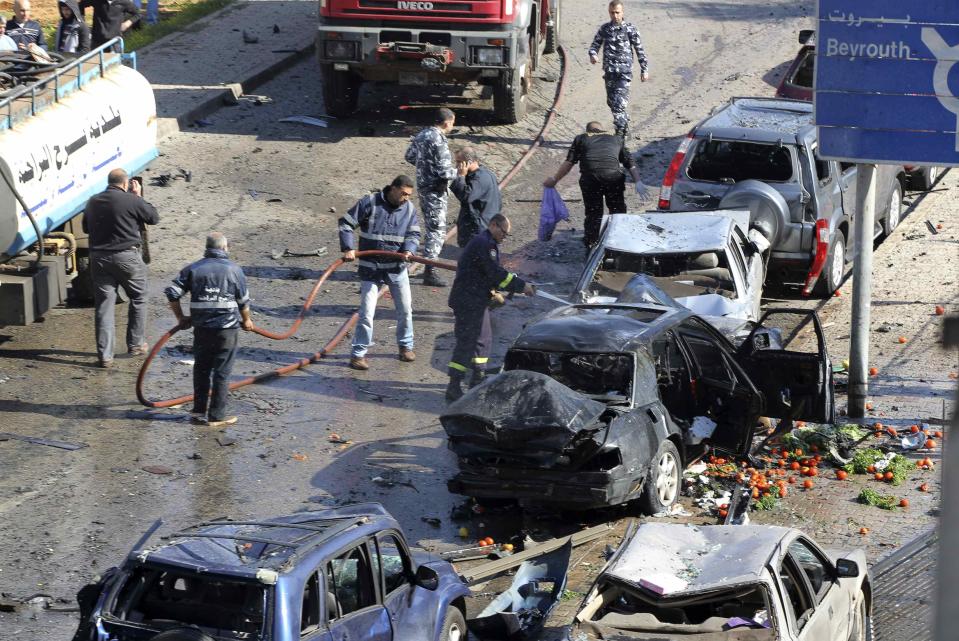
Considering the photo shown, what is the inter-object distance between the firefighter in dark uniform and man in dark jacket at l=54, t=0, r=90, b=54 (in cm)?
877

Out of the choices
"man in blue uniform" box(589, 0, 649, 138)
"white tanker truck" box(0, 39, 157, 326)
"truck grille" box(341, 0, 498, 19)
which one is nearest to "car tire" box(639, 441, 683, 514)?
"white tanker truck" box(0, 39, 157, 326)

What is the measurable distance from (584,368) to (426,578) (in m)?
3.45

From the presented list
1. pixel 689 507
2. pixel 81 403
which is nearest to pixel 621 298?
pixel 689 507

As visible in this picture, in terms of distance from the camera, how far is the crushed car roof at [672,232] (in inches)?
506

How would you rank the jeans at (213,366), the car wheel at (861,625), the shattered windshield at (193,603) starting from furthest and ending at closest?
the jeans at (213,366) → the car wheel at (861,625) → the shattered windshield at (193,603)

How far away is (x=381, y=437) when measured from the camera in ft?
38.1

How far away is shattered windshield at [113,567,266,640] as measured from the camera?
6125mm

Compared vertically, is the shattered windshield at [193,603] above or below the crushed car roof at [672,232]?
below

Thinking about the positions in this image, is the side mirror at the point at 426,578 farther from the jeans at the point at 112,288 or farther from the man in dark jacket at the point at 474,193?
the man in dark jacket at the point at 474,193

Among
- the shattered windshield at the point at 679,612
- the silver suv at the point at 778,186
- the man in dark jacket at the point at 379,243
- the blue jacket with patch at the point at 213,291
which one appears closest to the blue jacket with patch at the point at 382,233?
the man in dark jacket at the point at 379,243

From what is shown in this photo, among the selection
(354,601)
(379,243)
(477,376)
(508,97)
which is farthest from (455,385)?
(508,97)

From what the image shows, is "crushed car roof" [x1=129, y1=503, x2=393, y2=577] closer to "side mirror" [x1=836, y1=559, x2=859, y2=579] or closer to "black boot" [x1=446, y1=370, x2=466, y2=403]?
"side mirror" [x1=836, y1=559, x2=859, y2=579]

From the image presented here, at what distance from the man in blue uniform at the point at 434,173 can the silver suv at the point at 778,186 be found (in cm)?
250

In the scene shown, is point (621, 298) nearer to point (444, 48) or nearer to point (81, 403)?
point (81, 403)
